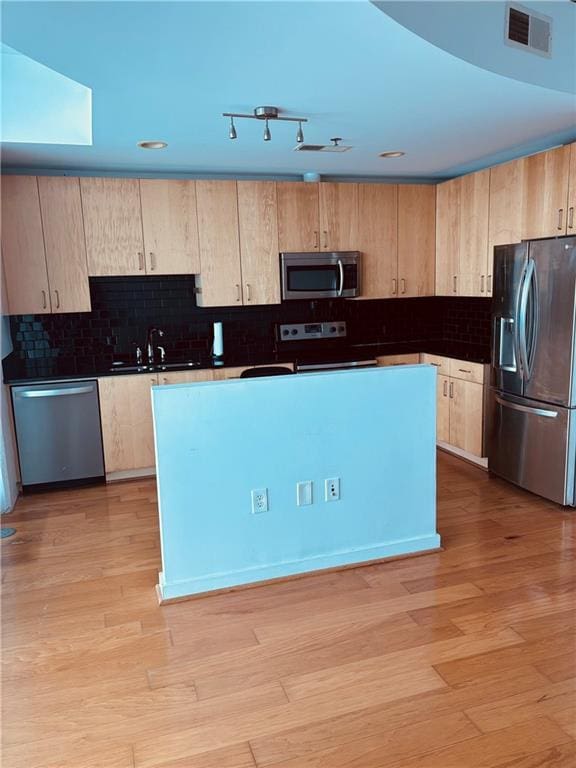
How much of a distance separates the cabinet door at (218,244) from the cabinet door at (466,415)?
203cm

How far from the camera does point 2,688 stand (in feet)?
7.20

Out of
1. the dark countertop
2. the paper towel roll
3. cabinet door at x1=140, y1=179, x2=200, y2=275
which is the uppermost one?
cabinet door at x1=140, y1=179, x2=200, y2=275

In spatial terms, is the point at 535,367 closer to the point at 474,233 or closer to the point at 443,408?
the point at 443,408

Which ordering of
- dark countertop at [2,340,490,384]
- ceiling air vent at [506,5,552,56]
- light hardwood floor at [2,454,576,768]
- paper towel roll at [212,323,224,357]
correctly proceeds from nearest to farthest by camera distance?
1. light hardwood floor at [2,454,576,768]
2. ceiling air vent at [506,5,552,56]
3. dark countertop at [2,340,490,384]
4. paper towel roll at [212,323,224,357]

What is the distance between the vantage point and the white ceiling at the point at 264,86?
196cm

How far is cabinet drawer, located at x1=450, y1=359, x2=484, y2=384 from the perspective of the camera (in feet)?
14.6

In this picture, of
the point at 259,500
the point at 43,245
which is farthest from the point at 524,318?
the point at 43,245

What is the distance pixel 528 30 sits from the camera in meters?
2.63

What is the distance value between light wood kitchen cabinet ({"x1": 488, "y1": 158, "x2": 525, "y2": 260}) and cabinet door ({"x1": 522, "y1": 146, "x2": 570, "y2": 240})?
64 millimetres

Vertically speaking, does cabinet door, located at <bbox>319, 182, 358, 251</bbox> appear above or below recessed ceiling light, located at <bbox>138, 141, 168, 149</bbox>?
below

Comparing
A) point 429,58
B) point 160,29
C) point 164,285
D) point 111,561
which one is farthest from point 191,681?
point 164,285

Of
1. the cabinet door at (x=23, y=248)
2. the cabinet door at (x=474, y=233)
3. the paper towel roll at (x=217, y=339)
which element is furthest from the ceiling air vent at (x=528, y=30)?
the cabinet door at (x=23, y=248)

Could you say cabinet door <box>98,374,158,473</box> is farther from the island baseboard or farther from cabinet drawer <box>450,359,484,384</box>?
cabinet drawer <box>450,359,484,384</box>

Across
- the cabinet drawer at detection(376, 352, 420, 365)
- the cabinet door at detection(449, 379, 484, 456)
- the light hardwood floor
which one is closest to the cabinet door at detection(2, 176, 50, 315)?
the light hardwood floor
